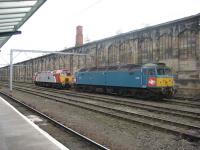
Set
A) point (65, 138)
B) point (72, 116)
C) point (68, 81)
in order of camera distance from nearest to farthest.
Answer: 1. point (65, 138)
2. point (72, 116)
3. point (68, 81)

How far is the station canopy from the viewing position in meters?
10.1

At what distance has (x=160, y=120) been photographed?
14.4 m

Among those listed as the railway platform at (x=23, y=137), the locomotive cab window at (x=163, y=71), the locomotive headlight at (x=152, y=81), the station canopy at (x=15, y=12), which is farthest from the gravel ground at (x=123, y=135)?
the locomotive cab window at (x=163, y=71)

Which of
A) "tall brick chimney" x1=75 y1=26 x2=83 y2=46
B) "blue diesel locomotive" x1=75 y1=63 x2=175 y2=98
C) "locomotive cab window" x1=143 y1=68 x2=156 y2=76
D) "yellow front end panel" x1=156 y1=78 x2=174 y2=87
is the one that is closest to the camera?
"yellow front end panel" x1=156 y1=78 x2=174 y2=87

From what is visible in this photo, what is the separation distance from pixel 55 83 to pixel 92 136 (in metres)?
33.3

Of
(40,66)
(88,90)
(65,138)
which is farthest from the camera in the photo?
(40,66)

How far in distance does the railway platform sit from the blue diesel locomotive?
42.8 feet

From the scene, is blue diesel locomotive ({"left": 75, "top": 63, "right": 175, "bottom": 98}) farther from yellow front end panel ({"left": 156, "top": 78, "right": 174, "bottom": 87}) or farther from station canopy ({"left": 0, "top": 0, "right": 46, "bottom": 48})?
station canopy ({"left": 0, "top": 0, "right": 46, "bottom": 48})

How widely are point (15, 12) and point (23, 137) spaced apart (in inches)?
160

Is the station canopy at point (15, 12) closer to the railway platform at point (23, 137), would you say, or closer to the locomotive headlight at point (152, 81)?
the railway platform at point (23, 137)

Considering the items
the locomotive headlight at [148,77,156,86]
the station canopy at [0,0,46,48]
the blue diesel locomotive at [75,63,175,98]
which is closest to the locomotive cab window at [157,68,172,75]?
the blue diesel locomotive at [75,63,175,98]

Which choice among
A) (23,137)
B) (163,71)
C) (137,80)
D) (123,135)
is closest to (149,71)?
(163,71)

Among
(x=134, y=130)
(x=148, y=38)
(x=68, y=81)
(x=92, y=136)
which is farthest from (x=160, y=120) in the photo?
(x=68, y=81)

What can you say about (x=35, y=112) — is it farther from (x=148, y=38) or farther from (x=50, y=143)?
Result: (x=148, y=38)
